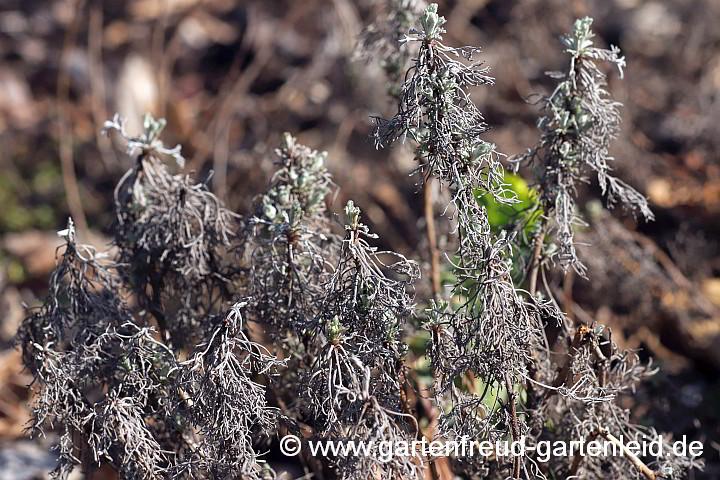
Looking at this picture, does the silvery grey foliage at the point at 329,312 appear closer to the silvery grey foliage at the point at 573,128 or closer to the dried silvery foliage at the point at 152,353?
the dried silvery foliage at the point at 152,353

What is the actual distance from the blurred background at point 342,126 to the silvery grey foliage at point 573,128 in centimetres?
65

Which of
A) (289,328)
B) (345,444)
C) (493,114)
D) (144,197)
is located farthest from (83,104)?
(345,444)

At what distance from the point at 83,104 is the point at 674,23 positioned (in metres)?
3.68

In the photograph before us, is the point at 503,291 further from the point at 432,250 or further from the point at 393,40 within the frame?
the point at 393,40

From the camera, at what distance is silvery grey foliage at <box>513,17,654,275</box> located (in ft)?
4.33

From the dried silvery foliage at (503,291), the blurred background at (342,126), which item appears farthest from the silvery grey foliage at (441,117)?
the blurred background at (342,126)

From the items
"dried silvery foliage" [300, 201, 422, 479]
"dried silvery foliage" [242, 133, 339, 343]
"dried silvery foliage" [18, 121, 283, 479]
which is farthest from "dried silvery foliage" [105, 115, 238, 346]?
"dried silvery foliage" [300, 201, 422, 479]

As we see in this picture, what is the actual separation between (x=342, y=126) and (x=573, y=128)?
2349mm

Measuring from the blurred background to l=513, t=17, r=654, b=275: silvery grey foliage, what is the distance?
2.14 ft

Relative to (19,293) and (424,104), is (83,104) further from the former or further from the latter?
(424,104)

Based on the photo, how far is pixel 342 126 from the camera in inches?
143

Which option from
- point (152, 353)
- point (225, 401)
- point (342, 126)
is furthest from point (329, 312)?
point (342, 126)
